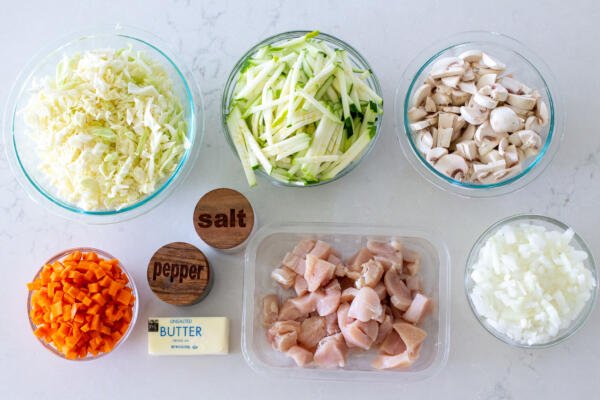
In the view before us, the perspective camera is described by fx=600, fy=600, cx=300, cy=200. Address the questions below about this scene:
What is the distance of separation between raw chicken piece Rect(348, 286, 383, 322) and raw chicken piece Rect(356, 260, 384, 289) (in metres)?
0.03

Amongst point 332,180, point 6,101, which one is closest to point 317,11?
point 332,180

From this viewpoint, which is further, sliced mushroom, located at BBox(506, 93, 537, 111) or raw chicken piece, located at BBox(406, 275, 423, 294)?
raw chicken piece, located at BBox(406, 275, 423, 294)

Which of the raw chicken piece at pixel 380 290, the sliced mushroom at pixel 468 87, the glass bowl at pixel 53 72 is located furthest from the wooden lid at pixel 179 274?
the sliced mushroom at pixel 468 87

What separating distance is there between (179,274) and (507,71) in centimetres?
135

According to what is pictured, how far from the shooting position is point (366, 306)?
77.0 inches

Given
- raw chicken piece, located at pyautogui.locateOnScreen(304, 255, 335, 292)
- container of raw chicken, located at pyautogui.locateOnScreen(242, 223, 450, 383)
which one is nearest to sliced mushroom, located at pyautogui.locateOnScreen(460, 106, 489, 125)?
container of raw chicken, located at pyautogui.locateOnScreen(242, 223, 450, 383)

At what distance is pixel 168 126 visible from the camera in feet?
6.53

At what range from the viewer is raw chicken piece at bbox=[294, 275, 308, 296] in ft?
6.84

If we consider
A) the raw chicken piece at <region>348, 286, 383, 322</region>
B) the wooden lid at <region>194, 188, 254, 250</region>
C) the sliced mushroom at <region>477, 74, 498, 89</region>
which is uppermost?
the sliced mushroom at <region>477, 74, 498, 89</region>

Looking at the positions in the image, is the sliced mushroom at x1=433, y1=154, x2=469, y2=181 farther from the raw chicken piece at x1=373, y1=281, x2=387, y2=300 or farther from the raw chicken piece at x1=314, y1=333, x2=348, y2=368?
the raw chicken piece at x1=314, y1=333, x2=348, y2=368

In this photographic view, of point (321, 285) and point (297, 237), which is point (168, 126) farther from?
point (321, 285)

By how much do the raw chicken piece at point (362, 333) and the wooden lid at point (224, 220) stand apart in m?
0.46

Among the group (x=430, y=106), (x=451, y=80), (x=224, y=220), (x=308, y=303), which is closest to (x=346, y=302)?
(x=308, y=303)

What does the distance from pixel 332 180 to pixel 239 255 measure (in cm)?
44
